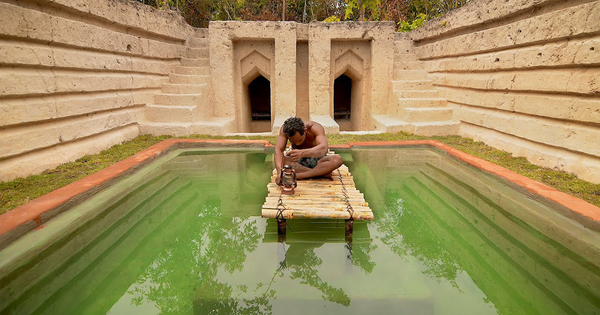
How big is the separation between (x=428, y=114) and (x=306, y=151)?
18.5 feet

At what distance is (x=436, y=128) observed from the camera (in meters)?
8.05

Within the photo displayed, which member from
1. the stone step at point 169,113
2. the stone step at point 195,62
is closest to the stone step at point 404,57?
the stone step at point 195,62

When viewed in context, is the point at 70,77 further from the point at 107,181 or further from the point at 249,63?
the point at 249,63

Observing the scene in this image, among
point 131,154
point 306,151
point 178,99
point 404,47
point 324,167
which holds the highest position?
point 404,47

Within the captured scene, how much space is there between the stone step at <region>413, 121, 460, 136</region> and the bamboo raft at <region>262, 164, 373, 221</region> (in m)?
4.63

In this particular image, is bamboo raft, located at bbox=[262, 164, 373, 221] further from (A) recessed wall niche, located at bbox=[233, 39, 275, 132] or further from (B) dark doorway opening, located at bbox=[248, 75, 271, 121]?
(B) dark doorway opening, located at bbox=[248, 75, 271, 121]

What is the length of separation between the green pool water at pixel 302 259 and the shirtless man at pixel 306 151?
69 cm

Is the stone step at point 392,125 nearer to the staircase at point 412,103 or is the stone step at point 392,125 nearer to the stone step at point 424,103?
the staircase at point 412,103

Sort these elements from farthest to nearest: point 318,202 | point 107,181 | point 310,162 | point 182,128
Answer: point 182,128 < point 107,181 < point 310,162 < point 318,202

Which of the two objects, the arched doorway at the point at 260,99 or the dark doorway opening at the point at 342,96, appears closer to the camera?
the arched doorway at the point at 260,99

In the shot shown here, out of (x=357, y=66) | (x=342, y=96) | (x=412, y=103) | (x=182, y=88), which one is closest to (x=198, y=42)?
(x=182, y=88)

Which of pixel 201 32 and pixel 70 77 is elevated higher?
pixel 201 32

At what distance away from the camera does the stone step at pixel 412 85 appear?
370 inches

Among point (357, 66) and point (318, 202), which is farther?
point (357, 66)
